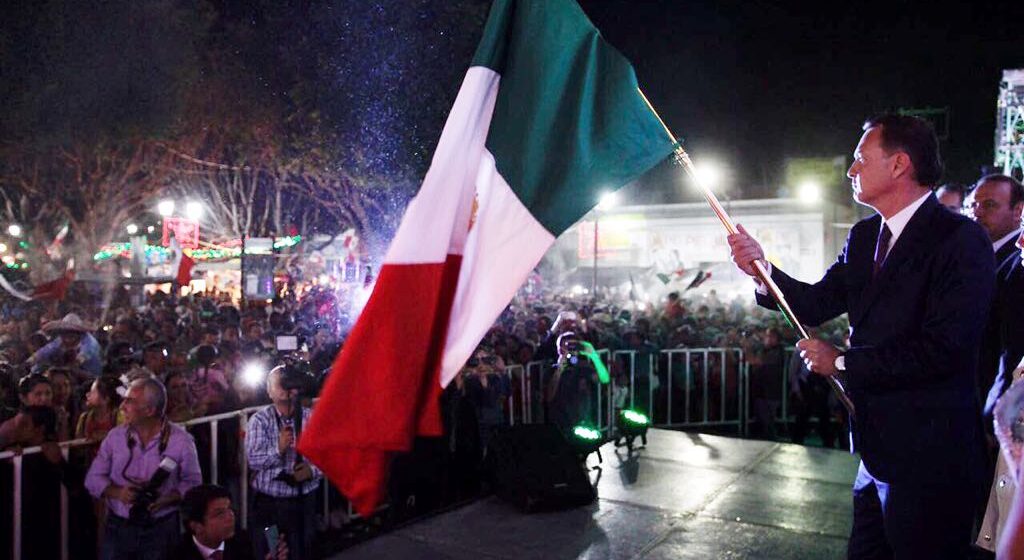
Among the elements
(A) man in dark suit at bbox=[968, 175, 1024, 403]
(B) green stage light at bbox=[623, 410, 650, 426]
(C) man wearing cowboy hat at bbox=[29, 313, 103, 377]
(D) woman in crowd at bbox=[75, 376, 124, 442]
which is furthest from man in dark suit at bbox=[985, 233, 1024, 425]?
(C) man wearing cowboy hat at bbox=[29, 313, 103, 377]

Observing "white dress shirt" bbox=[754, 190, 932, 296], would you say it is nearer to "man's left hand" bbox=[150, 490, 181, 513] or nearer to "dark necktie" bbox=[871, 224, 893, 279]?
"dark necktie" bbox=[871, 224, 893, 279]

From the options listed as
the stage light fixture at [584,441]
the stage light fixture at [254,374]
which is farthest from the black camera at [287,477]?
the stage light fixture at [584,441]

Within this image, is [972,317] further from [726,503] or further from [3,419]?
[3,419]

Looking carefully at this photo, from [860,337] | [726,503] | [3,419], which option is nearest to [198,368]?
[3,419]

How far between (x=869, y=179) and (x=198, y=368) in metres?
7.34

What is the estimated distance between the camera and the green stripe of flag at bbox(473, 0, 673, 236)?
291 cm

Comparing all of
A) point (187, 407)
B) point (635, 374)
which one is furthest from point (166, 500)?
point (635, 374)

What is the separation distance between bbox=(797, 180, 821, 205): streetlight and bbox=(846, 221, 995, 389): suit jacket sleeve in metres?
33.1

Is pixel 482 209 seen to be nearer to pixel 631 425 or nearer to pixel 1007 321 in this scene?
pixel 1007 321

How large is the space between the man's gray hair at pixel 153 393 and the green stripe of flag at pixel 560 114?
3.16 metres

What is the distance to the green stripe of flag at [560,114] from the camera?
115 inches

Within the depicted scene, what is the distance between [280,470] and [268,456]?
0.13m

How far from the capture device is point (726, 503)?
700 cm

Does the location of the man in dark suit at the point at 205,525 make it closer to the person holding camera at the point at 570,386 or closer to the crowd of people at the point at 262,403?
the crowd of people at the point at 262,403
